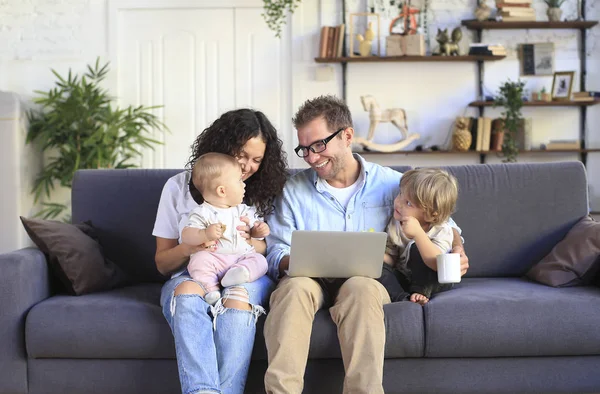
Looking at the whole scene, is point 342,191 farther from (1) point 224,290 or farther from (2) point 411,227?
(1) point 224,290

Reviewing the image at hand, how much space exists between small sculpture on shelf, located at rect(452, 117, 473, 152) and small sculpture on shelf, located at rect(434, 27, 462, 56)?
20.0 inches

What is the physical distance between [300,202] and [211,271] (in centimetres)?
52

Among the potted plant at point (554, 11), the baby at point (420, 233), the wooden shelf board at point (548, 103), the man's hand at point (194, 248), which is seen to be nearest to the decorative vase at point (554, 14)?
the potted plant at point (554, 11)

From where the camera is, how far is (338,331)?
2.31 meters

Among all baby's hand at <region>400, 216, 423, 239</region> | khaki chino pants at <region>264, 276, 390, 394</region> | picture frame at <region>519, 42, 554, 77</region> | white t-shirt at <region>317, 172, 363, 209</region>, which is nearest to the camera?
khaki chino pants at <region>264, 276, 390, 394</region>

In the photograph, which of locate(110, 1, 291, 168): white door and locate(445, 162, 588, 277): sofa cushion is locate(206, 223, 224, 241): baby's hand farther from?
locate(110, 1, 291, 168): white door

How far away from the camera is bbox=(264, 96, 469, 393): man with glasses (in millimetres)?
2205

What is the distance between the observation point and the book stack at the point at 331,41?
5742mm

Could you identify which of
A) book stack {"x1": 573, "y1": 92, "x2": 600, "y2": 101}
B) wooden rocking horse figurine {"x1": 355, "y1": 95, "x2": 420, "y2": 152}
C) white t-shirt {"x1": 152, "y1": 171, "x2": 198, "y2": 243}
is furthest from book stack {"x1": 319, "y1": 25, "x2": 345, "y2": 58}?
white t-shirt {"x1": 152, "y1": 171, "x2": 198, "y2": 243}

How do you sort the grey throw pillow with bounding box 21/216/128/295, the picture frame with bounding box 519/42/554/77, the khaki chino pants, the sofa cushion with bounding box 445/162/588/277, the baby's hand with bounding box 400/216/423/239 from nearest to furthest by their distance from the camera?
the khaki chino pants → the baby's hand with bounding box 400/216/423/239 → the grey throw pillow with bounding box 21/216/128/295 → the sofa cushion with bounding box 445/162/588/277 → the picture frame with bounding box 519/42/554/77

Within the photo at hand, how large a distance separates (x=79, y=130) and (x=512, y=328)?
4079mm

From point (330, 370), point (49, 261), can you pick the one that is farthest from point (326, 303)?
point (49, 261)

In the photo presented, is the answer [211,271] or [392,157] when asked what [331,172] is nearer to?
[211,271]

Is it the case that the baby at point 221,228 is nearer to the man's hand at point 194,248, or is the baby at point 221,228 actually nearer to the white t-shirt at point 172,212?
the man's hand at point 194,248
